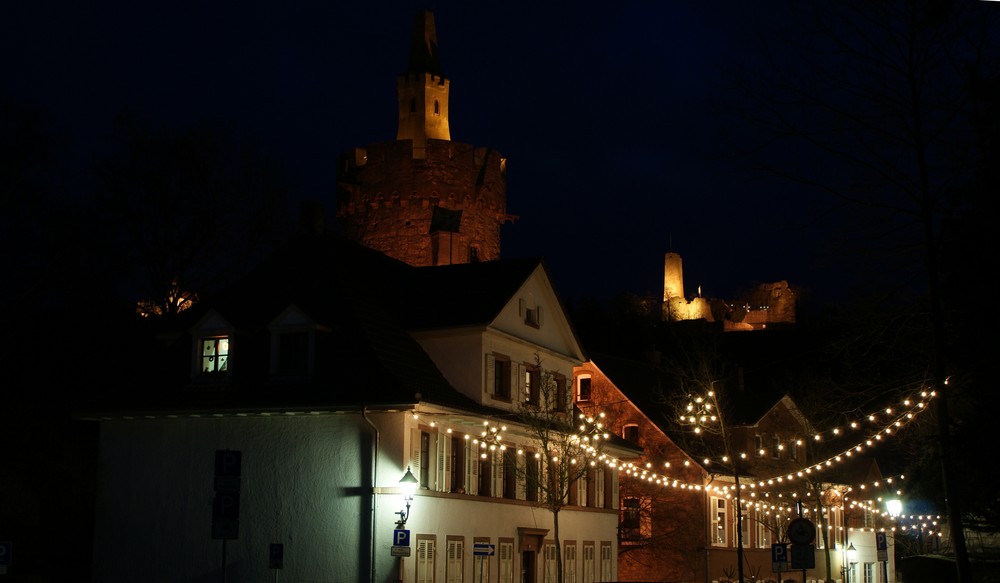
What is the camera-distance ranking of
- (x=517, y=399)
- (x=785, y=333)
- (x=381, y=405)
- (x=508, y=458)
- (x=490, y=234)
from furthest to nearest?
(x=785, y=333), (x=490, y=234), (x=517, y=399), (x=508, y=458), (x=381, y=405)

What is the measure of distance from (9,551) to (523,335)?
18.1m

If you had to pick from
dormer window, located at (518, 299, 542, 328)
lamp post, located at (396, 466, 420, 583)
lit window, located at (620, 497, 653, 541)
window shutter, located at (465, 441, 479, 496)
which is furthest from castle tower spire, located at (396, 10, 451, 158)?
lamp post, located at (396, 466, 420, 583)

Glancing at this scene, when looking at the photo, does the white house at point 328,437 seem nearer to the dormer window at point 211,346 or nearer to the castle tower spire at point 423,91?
the dormer window at point 211,346

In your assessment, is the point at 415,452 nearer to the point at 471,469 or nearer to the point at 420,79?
the point at 471,469

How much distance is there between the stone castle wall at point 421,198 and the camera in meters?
69.2

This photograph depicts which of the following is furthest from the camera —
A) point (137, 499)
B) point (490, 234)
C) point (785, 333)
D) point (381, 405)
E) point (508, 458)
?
point (785, 333)

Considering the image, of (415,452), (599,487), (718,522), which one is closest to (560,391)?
(599,487)

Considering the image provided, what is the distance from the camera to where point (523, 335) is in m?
36.2

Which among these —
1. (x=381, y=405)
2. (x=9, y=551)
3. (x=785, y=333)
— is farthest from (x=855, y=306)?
(x=785, y=333)

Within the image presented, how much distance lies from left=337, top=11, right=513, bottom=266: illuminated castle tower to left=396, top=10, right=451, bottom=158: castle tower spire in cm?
173

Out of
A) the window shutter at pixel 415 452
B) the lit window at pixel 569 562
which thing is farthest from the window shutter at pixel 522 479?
the window shutter at pixel 415 452

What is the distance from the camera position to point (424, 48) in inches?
3068

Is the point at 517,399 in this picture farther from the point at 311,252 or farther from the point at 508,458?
Answer: the point at 311,252

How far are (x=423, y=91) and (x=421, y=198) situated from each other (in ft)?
31.0
